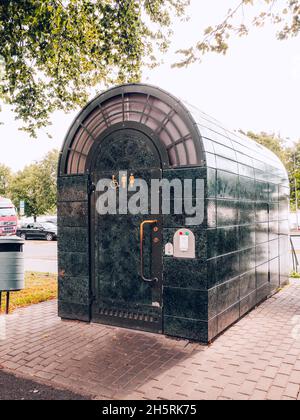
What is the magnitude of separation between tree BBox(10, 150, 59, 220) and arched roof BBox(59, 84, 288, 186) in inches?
1366

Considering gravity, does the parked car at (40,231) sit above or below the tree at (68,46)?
below

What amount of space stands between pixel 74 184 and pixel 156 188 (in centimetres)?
164

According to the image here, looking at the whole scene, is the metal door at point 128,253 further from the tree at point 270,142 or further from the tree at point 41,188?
the tree at point 41,188

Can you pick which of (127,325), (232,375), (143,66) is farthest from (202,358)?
(143,66)

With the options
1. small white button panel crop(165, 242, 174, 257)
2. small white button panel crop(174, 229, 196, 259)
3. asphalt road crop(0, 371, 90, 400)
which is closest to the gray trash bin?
asphalt road crop(0, 371, 90, 400)

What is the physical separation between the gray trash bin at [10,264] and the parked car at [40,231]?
20.6 metres

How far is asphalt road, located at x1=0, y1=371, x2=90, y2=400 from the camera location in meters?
3.38

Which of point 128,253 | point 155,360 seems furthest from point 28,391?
point 128,253

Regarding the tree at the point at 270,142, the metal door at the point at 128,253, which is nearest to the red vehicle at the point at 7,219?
the metal door at the point at 128,253

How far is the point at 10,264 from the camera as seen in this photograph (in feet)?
19.9

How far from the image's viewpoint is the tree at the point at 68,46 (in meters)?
8.13

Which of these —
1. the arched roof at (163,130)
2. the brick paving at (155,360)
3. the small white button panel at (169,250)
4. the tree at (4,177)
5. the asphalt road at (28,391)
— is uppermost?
the tree at (4,177)

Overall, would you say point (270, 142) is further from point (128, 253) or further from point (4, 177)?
point (4, 177)

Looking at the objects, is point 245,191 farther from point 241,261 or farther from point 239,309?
point 239,309
